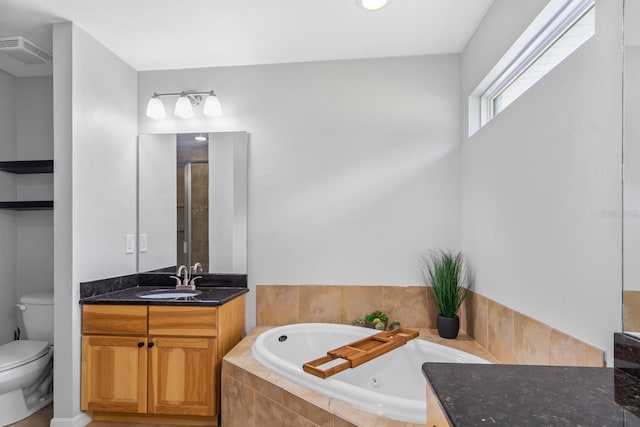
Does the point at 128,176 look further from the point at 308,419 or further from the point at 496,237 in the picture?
the point at 496,237

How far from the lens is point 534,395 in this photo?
2.32ft

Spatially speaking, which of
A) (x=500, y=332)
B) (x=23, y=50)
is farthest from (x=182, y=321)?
(x=23, y=50)

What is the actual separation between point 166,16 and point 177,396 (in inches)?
90.8

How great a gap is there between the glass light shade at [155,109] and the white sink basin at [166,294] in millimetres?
1338

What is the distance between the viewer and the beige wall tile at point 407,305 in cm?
263

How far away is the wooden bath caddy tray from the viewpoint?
1.72 metres

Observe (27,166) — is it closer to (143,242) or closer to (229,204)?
(143,242)

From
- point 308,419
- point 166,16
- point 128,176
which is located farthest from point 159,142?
point 308,419

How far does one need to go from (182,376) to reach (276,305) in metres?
0.80

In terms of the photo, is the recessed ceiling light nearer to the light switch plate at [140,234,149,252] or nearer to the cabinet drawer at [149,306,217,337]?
the cabinet drawer at [149,306,217,337]

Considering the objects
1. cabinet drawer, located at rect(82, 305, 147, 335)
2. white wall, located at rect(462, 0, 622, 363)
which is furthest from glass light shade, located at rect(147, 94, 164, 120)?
white wall, located at rect(462, 0, 622, 363)

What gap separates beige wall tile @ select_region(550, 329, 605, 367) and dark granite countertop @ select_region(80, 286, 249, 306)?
69.0 inches

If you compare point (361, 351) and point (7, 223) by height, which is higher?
point (7, 223)

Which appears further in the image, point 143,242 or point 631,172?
point 143,242
